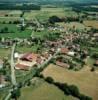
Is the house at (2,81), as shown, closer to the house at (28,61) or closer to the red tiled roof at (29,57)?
the house at (28,61)

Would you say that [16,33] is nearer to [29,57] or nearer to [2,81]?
[29,57]

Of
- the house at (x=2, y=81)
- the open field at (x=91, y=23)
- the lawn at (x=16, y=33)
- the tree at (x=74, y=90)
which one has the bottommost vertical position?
the open field at (x=91, y=23)

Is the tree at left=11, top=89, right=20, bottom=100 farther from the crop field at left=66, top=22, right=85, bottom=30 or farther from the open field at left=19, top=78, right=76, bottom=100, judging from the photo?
the crop field at left=66, top=22, right=85, bottom=30

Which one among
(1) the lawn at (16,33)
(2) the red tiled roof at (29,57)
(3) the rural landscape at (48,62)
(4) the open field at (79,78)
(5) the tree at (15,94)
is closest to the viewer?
(5) the tree at (15,94)

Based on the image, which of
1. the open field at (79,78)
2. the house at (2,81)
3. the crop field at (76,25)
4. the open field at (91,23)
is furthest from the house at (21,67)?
the open field at (91,23)

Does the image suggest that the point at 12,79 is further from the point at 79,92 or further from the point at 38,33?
the point at 38,33

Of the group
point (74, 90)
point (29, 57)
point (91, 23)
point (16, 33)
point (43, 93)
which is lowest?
point (91, 23)

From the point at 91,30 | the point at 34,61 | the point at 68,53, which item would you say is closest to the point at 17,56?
the point at 34,61

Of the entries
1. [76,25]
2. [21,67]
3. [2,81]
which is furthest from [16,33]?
[2,81]
